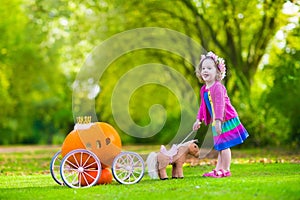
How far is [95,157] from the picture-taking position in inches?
323

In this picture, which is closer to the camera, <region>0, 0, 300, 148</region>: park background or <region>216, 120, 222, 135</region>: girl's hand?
<region>216, 120, 222, 135</region>: girl's hand

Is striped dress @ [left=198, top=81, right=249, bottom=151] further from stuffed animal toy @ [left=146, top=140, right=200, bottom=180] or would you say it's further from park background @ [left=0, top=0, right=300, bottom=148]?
park background @ [left=0, top=0, right=300, bottom=148]

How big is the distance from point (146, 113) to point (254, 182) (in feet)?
82.4

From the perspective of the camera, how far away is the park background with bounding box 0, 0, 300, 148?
1912 centimetres

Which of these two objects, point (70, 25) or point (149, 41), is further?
point (70, 25)

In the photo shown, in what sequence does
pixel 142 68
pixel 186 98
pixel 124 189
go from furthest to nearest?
pixel 142 68
pixel 186 98
pixel 124 189

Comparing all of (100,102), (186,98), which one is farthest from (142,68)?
(186,98)

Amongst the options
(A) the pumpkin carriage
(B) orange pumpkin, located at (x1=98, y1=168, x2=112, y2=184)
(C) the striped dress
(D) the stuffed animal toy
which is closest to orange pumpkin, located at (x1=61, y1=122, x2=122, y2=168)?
(A) the pumpkin carriage

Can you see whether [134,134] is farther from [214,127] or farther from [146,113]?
[214,127]

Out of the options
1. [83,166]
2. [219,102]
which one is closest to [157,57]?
[219,102]

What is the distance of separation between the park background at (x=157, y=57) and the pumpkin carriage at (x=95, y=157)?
27.4 ft

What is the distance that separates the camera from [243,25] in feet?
79.1

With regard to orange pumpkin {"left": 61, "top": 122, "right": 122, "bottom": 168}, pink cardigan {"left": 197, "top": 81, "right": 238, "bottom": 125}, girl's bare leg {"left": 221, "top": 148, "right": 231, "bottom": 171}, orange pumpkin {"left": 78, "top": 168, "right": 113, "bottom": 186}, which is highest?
pink cardigan {"left": 197, "top": 81, "right": 238, "bottom": 125}

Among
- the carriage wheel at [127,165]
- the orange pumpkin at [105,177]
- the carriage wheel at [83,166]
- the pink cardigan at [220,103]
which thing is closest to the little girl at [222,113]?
the pink cardigan at [220,103]
